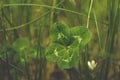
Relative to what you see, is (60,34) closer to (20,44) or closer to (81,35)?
(81,35)

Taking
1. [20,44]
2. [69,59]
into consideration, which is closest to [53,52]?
[69,59]

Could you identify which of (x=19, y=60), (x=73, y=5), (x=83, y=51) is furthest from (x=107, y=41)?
(x=19, y=60)

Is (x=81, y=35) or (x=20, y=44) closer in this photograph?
(x=81, y=35)

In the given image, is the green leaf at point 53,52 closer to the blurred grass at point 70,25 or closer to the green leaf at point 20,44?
the blurred grass at point 70,25

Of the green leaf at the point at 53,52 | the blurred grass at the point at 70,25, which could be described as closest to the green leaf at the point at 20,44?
the blurred grass at the point at 70,25

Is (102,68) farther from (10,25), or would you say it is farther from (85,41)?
(10,25)

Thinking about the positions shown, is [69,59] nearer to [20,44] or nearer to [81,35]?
[81,35]
